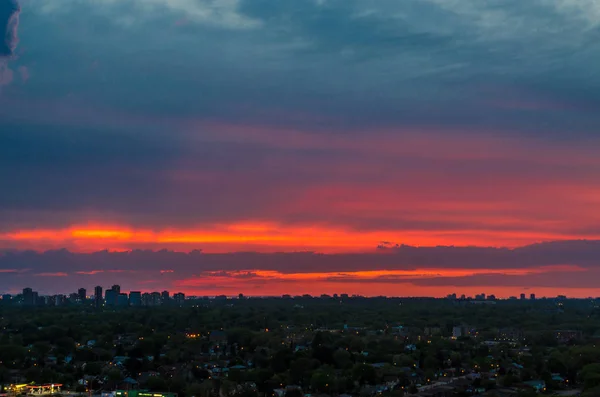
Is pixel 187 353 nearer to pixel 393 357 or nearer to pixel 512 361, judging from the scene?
pixel 393 357

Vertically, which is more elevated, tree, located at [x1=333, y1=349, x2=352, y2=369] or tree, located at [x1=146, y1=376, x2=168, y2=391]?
tree, located at [x1=333, y1=349, x2=352, y2=369]

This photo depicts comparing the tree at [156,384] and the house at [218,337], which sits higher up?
the house at [218,337]

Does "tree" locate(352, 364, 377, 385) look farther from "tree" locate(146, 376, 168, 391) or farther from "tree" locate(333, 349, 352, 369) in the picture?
"tree" locate(146, 376, 168, 391)

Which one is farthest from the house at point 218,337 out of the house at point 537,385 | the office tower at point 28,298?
the office tower at point 28,298

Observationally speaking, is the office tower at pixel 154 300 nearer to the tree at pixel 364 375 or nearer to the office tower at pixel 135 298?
the office tower at pixel 135 298

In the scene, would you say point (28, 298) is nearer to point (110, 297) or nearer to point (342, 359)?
point (110, 297)

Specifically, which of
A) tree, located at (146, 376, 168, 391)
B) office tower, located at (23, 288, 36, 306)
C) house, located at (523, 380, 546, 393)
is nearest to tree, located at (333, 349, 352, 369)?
house, located at (523, 380, 546, 393)

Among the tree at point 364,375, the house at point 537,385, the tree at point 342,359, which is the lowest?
the house at point 537,385

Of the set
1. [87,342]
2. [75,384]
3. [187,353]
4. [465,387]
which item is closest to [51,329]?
[87,342]
